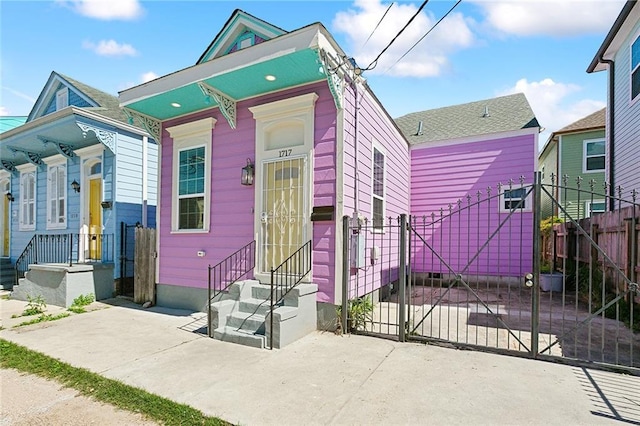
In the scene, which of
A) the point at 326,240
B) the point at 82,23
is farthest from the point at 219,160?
the point at 82,23

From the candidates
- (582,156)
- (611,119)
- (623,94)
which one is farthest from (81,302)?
(582,156)

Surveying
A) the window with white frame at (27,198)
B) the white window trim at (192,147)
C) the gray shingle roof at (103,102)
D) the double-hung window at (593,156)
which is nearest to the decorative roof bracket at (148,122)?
the white window trim at (192,147)

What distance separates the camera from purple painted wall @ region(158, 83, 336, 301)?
521cm

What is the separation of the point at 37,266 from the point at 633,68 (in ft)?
48.4

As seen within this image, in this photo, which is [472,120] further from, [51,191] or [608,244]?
[51,191]

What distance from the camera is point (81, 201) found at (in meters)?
8.96

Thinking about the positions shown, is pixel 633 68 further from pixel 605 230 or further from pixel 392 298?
pixel 392 298

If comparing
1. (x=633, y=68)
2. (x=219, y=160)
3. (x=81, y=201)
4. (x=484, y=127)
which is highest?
(x=633, y=68)

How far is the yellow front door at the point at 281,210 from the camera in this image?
5609 mm

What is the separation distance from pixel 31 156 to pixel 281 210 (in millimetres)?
9645

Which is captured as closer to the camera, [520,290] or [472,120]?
[520,290]

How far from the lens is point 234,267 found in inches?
241

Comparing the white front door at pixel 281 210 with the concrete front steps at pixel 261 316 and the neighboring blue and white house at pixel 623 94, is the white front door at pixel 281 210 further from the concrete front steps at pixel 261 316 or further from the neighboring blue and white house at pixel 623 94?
the neighboring blue and white house at pixel 623 94

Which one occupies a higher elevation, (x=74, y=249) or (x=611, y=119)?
(x=611, y=119)
